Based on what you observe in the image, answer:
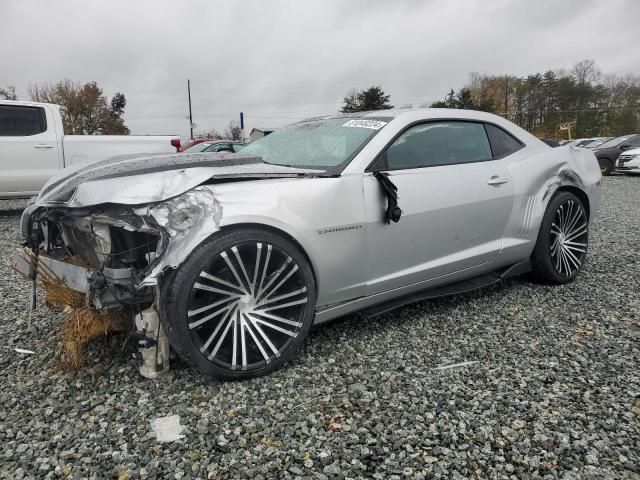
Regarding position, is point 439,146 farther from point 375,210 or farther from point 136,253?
point 136,253

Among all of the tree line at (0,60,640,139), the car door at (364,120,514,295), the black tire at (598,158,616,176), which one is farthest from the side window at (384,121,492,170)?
the tree line at (0,60,640,139)

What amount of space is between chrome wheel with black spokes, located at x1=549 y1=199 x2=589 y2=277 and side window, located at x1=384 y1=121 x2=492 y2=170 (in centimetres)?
88

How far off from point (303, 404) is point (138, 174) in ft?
4.44

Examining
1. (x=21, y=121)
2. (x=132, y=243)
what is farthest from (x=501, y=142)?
(x=21, y=121)

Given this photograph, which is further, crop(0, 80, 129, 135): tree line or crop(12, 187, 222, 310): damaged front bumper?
crop(0, 80, 129, 135): tree line

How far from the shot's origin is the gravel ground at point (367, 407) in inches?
70.1

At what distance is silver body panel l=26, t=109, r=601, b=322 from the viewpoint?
7.26ft

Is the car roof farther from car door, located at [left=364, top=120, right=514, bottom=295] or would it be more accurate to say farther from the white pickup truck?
the white pickup truck

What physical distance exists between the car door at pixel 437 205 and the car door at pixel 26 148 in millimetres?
6716

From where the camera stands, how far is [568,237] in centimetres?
385

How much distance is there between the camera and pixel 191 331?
2172mm

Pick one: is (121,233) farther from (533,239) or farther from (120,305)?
(533,239)

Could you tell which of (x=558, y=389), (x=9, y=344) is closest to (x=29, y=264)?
(x=9, y=344)

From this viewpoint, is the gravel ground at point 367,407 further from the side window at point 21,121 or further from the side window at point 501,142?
the side window at point 21,121
